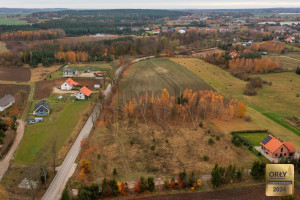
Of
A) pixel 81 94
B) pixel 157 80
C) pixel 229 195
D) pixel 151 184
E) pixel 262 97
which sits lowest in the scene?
pixel 229 195

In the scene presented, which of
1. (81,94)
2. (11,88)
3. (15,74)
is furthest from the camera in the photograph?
(15,74)

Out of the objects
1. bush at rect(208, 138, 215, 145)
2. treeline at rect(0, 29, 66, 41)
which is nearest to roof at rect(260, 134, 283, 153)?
bush at rect(208, 138, 215, 145)

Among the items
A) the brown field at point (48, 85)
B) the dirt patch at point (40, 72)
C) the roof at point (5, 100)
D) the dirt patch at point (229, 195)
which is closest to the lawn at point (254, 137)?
the dirt patch at point (229, 195)

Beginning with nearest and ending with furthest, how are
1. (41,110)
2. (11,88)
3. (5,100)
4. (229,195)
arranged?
(229,195), (41,110), (5,100), (11,88)

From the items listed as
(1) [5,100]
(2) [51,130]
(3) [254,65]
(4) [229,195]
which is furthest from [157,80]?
(4) [229,195]

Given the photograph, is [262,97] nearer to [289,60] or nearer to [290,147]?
[290,147]

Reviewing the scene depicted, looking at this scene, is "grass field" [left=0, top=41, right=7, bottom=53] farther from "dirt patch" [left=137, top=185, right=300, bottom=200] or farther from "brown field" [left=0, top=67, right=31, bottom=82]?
"dirt patch" [left=137, top=185, right=300, bottom=200]

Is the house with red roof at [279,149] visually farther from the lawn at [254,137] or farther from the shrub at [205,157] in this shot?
the shrub at [205,157]
